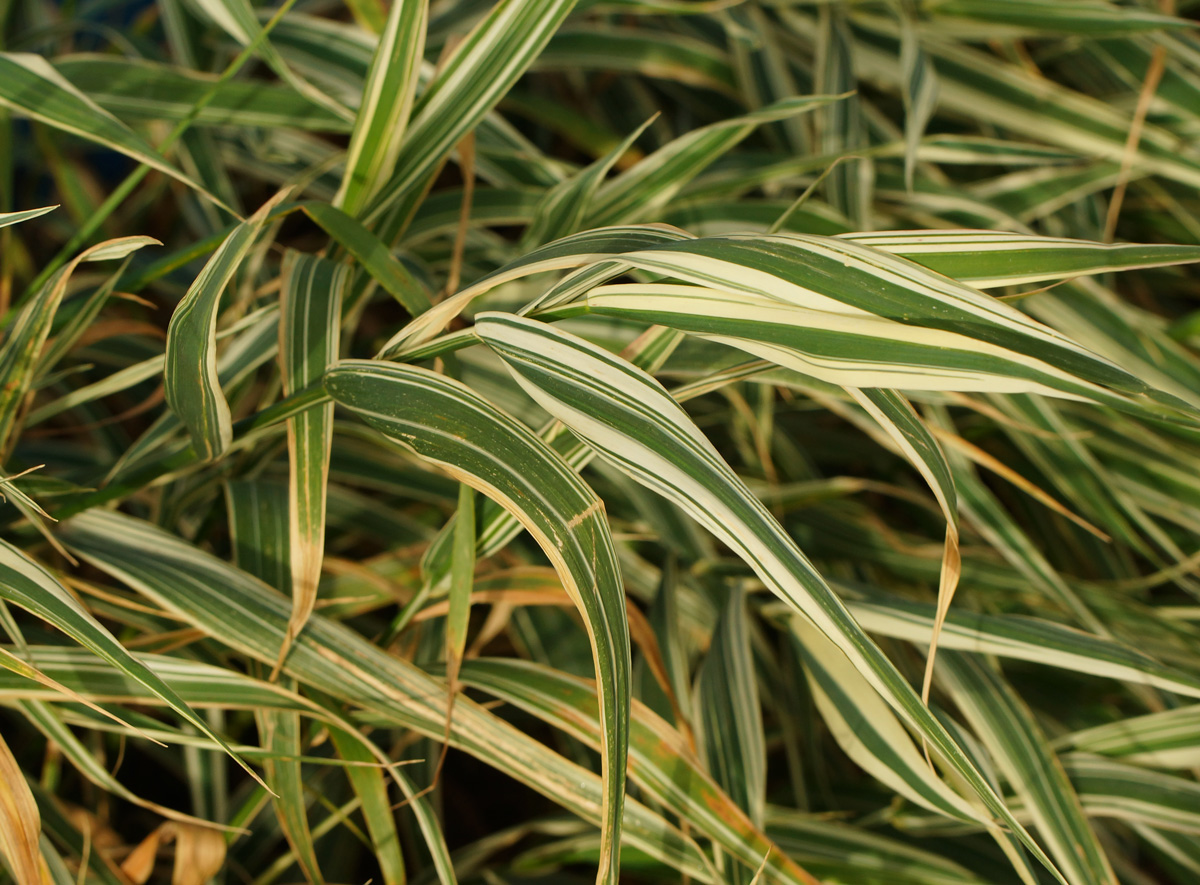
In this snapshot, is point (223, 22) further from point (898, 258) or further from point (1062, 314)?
point (1062, 314)

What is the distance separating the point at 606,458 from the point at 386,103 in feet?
0.95

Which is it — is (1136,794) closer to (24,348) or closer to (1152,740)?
(1152,740)

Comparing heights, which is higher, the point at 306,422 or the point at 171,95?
the point at 171,95

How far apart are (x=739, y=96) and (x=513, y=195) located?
0.96 ft

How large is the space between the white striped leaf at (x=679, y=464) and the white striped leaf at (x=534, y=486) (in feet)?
0.09

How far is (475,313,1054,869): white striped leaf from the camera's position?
1.05 feet

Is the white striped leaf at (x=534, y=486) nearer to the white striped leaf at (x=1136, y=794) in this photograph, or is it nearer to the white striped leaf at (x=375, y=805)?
the white striped leaf at (x=375, y=805)

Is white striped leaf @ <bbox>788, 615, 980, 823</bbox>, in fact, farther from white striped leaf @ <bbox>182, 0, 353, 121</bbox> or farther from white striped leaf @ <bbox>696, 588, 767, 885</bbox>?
white striped leaf @ <bbox>182, 0, 353, 121</bbox>

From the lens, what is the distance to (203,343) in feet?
1.36

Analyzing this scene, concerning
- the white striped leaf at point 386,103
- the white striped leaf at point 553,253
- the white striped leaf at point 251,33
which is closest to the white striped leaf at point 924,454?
the white striped leaf at point 553,253

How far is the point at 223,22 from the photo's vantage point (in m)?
0.62

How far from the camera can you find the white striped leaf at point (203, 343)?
1.34 ft

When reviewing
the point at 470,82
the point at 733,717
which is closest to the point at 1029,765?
the point at 733,717

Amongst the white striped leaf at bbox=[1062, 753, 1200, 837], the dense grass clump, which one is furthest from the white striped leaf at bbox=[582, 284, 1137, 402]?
the white striped leaf at bbox=[1062, 753, 1200, 837]
